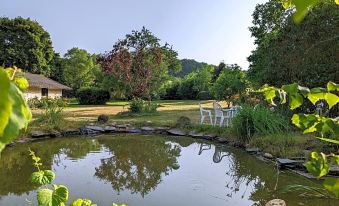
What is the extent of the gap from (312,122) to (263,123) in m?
8.29

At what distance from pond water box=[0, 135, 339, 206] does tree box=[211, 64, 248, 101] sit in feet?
26.4

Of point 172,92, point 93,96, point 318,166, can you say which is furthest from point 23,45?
point 318,166

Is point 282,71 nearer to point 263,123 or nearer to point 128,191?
point 263,123

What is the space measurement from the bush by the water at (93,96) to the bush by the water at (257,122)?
75.1 feet

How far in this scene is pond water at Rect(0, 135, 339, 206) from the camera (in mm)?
5398

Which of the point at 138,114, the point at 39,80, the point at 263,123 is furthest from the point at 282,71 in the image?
the point at 39,80

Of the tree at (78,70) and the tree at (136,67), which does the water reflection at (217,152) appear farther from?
the tree at (78,70)

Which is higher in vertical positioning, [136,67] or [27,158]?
[136,67]

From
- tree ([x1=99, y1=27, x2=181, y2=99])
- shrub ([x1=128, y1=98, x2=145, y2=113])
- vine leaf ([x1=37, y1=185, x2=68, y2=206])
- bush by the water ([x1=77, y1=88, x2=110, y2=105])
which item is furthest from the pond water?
bush by the water ([x1=77, y1=88, x2=110, y2=105])

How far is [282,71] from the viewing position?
37.9 feet

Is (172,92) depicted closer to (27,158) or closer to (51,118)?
(51,118)

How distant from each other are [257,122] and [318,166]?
27.8 ft

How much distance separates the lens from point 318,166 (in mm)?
1059

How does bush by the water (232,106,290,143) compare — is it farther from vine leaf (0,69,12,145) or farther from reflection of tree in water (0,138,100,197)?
vine leaf (0,69,12,145)
